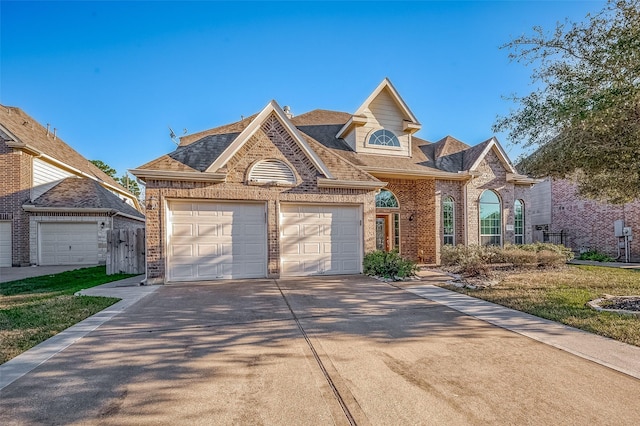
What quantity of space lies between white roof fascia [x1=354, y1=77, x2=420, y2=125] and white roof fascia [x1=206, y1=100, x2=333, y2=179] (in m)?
4.48

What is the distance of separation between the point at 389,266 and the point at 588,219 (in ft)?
48.2

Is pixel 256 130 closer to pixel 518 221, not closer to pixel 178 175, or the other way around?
pixel 178 175

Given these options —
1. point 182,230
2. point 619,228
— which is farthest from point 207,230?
point 619,228

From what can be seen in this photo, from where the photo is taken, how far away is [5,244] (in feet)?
48.9

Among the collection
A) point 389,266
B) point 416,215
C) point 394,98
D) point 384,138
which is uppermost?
point 394,98

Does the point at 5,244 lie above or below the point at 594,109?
below

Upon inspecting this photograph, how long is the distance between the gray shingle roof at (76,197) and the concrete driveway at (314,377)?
1327cm

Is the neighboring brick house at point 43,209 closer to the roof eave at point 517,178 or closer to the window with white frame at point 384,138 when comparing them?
the window with white frame at point 384,138

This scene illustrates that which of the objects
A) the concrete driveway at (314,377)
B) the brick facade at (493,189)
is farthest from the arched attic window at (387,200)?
the concrete driveway at (314,377)

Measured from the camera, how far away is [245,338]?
15.5 feet

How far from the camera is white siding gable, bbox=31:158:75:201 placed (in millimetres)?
15625

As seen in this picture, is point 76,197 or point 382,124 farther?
point 76,197

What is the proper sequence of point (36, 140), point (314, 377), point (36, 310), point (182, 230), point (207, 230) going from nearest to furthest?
point (314, 377)
point (36, 310)
point (182, 230)
point (207, 230)
point (36, 140)

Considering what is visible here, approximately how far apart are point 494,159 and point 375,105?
6.04 metres
